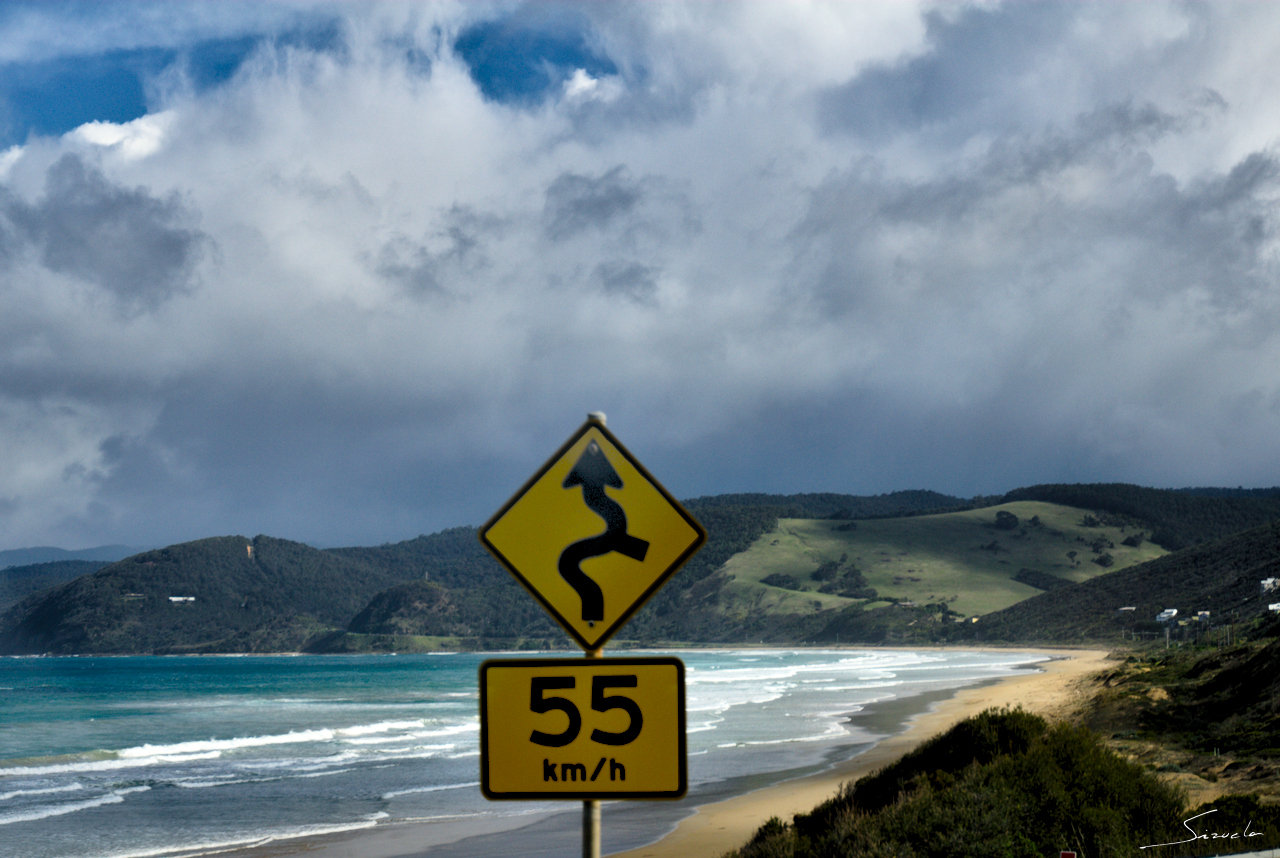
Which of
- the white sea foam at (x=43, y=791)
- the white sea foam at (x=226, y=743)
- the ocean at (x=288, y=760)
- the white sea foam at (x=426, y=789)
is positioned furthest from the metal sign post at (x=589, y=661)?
the white sea foam at (x=226, y=743)

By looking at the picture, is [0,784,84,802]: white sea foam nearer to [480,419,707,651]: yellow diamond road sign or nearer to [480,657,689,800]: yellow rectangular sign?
[480,657,689,800]: yellow rectangular sign

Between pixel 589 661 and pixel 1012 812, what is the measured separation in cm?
695

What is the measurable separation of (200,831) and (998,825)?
50.1 feet

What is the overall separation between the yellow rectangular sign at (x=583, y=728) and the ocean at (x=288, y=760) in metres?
0.74

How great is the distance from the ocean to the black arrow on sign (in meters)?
0.74

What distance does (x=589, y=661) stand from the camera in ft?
11.1

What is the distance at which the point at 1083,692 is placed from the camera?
123 ft

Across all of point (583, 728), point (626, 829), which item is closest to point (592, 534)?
point (583, 728)

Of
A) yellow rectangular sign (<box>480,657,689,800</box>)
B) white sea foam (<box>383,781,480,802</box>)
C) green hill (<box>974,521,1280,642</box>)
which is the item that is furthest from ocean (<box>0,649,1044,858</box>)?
green hill (<box>974,521,1280,642</box>)

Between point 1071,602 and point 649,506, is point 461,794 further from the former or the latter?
point 1071,602

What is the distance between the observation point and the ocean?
771 inches

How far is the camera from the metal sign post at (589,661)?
339cm
